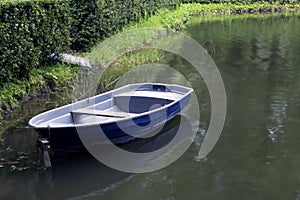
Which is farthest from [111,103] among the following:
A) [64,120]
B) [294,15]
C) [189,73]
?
[294,15]

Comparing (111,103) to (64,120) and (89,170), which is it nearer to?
(64,120)

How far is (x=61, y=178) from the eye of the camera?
845cm

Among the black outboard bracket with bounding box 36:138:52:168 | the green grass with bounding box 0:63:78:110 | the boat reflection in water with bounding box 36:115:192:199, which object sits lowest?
the boat reflection in water with bounding box 36:115:192:199

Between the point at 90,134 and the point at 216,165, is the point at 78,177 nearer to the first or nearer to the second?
the point at 90,134

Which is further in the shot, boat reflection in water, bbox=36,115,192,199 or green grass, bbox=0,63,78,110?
green grass, bbox=0,63,78,110

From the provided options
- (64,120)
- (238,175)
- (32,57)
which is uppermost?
(32,57)

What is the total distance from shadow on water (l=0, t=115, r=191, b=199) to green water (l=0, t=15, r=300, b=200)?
0.02m

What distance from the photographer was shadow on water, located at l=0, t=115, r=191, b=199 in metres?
7.98

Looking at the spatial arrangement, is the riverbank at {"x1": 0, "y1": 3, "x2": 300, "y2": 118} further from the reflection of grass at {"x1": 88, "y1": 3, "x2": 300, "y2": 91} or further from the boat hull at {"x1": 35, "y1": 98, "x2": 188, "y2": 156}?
the boat hull at {"x1": 35, "y1": 98, "x2": 188, "y2": 156}

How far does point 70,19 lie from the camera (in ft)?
47.8

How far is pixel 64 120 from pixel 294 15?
33898 mm

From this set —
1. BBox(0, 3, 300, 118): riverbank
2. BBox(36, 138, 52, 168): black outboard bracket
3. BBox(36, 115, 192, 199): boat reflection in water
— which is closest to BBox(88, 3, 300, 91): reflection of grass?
BBox(0, 3, 300, 118): riverbank

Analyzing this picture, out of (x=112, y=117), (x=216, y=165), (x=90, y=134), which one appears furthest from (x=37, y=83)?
(x=216, y=165)

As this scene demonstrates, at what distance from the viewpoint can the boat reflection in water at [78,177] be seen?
26.4 ft
